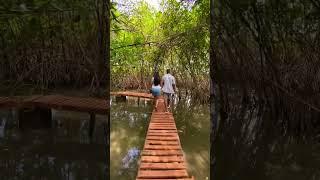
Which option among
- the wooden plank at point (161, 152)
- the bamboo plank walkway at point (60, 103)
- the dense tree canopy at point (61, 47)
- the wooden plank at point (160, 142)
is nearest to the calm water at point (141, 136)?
the wooden plank at point (160, 142)

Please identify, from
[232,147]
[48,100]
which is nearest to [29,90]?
[48,100]

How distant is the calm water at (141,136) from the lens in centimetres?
525

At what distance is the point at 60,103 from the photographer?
4160 mm

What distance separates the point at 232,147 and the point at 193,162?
25.1 inches

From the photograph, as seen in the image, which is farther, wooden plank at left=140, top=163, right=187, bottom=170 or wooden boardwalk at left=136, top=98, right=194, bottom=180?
wooden plank at left=140, top=163, right=187, bottom=170

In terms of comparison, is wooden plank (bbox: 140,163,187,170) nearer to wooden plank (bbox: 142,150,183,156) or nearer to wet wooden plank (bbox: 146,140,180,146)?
wooden plank (bbox: 142,150,183,156)

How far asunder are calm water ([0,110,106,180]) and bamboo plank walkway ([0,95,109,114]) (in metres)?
0.24

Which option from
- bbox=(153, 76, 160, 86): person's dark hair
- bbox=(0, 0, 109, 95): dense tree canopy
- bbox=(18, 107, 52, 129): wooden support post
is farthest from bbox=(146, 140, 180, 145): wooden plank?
bbox=(153, 76, 160, 86): person's dark hair

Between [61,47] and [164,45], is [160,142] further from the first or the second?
[164,45]

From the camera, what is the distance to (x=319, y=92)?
438cm

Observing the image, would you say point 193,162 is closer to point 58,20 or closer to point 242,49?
point 242,49

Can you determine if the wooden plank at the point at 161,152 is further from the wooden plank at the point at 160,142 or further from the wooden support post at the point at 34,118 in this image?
the wooden support post at the point at 34,118

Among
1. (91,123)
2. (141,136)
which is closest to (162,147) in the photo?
(91,123)

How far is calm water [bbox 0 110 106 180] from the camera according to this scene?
434 cm
